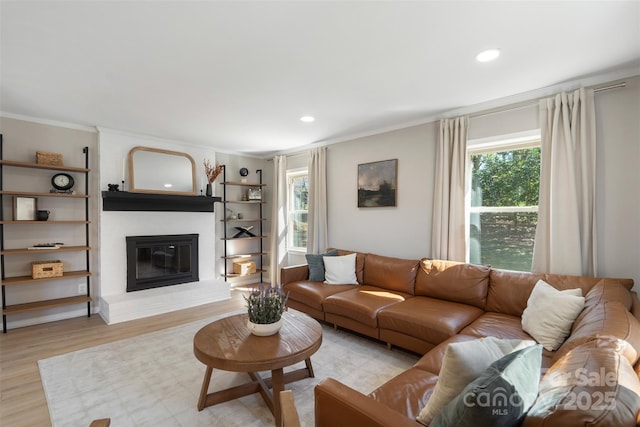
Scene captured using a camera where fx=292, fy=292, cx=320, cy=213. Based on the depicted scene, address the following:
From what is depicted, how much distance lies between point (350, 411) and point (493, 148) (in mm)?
3061

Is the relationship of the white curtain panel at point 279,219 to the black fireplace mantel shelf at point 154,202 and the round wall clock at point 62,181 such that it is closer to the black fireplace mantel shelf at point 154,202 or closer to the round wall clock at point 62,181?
the black fireplace mantel shelf at point 154,202

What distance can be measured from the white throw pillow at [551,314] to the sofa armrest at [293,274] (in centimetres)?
251

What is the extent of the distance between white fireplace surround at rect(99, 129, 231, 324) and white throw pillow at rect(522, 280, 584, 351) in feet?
13.0

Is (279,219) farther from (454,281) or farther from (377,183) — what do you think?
(454,281)

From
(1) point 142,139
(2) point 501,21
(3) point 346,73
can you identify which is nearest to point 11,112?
(1) point 142,139

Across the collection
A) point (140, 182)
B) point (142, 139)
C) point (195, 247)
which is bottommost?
point (195, 247)

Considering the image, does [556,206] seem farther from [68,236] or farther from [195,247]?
[68,236]

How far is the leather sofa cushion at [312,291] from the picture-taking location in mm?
3383

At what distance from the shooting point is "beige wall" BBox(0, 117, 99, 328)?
344cm

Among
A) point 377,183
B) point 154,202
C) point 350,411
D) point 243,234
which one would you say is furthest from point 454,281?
point 154,202

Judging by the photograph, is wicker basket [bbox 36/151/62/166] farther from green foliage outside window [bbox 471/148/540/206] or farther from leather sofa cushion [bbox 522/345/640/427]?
green foliage outside window [bbox 471/148/540/206]

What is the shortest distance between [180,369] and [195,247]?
8.30 ft

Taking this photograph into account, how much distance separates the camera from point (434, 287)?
3066 mm

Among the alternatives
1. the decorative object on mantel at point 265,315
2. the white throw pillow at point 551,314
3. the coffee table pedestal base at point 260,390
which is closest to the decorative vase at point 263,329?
the decorative object on mantel at point 265,315
